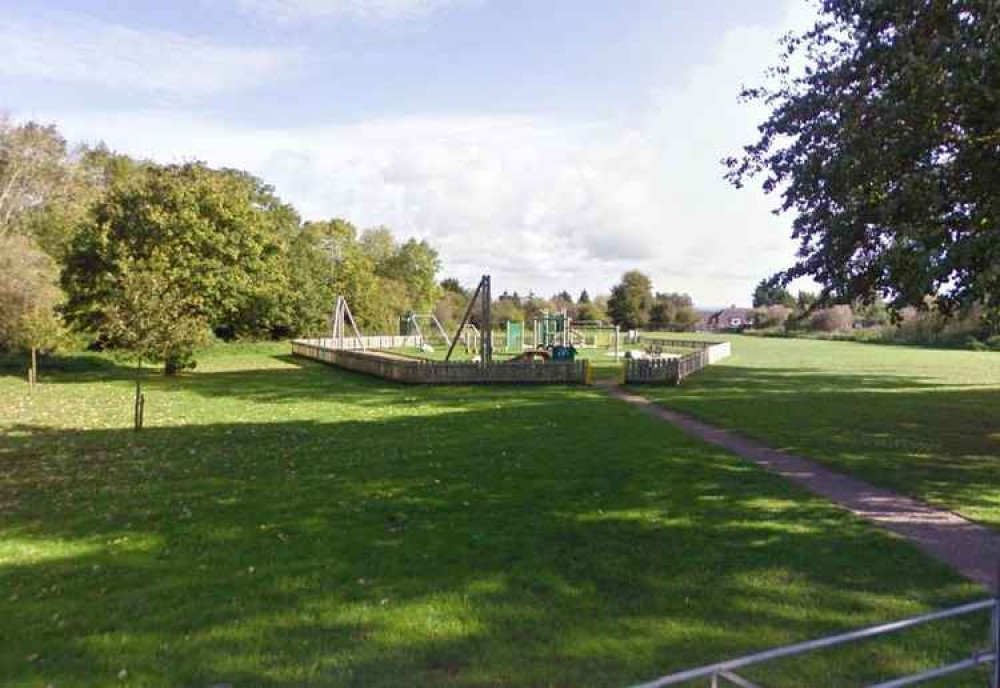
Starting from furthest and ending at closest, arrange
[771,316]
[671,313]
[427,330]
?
[771,316], [671,313], [427,330]

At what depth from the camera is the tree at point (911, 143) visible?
789 centimetres

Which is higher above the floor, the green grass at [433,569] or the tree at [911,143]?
the tree at [911,143]

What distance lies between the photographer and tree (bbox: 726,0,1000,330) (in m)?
7.89

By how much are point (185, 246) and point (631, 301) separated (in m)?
86.3

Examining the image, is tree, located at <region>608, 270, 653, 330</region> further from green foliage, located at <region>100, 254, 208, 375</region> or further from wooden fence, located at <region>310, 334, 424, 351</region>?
green foliage, located at <region>100, 254, 208, 375</region>

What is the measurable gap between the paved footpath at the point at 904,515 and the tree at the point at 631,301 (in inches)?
3806

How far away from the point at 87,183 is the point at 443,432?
46.8m

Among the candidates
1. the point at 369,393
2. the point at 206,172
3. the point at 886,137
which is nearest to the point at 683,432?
the point at 886,137

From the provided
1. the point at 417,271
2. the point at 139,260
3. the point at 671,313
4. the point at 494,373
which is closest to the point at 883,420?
the point at 494,373

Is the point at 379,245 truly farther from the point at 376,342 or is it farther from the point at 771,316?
the point at 771,316

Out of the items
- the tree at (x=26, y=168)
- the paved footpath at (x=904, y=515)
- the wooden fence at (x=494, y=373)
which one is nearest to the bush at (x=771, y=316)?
the wooden fence at (x=494, y=373)

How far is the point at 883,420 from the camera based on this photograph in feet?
55.2

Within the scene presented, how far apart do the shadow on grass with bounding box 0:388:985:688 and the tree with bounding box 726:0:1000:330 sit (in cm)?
361

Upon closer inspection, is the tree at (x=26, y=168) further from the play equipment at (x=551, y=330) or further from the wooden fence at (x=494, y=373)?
the play equipment at (x=551, y=330)
